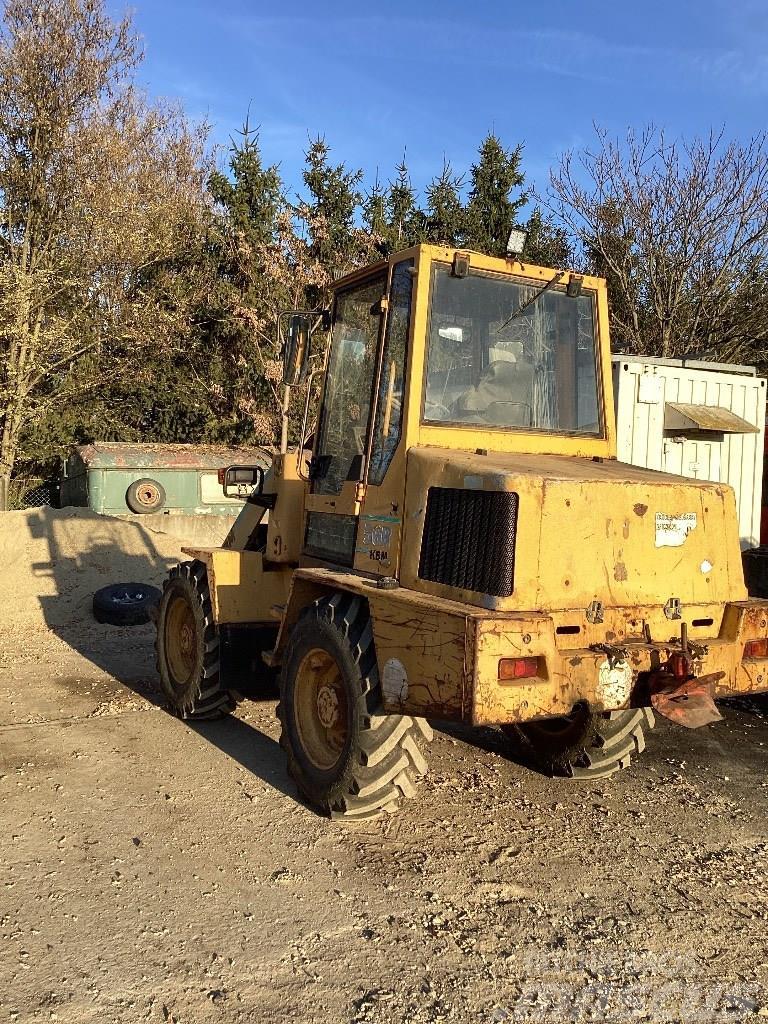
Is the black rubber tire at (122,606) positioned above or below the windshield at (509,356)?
below

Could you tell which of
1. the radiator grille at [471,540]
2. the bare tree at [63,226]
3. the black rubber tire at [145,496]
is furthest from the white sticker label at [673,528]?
the bare tree at [63,226]

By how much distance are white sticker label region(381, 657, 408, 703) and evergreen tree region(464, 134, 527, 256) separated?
1960cm

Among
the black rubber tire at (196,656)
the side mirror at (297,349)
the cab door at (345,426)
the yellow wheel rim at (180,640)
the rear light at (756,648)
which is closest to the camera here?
the rear light at (756,648)

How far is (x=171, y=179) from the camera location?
85.3ft

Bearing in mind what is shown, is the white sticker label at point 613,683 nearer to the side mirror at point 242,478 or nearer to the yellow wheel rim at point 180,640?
the side mirror at point 242,478

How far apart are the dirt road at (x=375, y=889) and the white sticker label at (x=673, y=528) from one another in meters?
1.52

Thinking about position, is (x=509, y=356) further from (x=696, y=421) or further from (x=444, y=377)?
(x=696, y=421)

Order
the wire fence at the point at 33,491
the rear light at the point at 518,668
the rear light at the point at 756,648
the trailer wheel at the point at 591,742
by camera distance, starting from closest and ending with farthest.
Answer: the rear light at the point at 518,668
the rear light at the point at 756,648
the trailer wheel at the point at 591,742
the wire fence at the point at 33,491

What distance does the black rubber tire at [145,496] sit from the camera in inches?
583

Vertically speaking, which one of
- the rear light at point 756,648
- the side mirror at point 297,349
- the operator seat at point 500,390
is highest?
the side mirror at point 297,349

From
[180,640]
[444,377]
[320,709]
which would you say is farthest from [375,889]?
[180,640]

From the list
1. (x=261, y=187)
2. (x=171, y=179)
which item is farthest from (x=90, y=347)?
(x=171, y=179)

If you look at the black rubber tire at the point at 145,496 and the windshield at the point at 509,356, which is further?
the black rubber tire at the point at 145,496

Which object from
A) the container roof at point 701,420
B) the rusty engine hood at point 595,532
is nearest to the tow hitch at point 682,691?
the rusty engine hood at point 595,532
